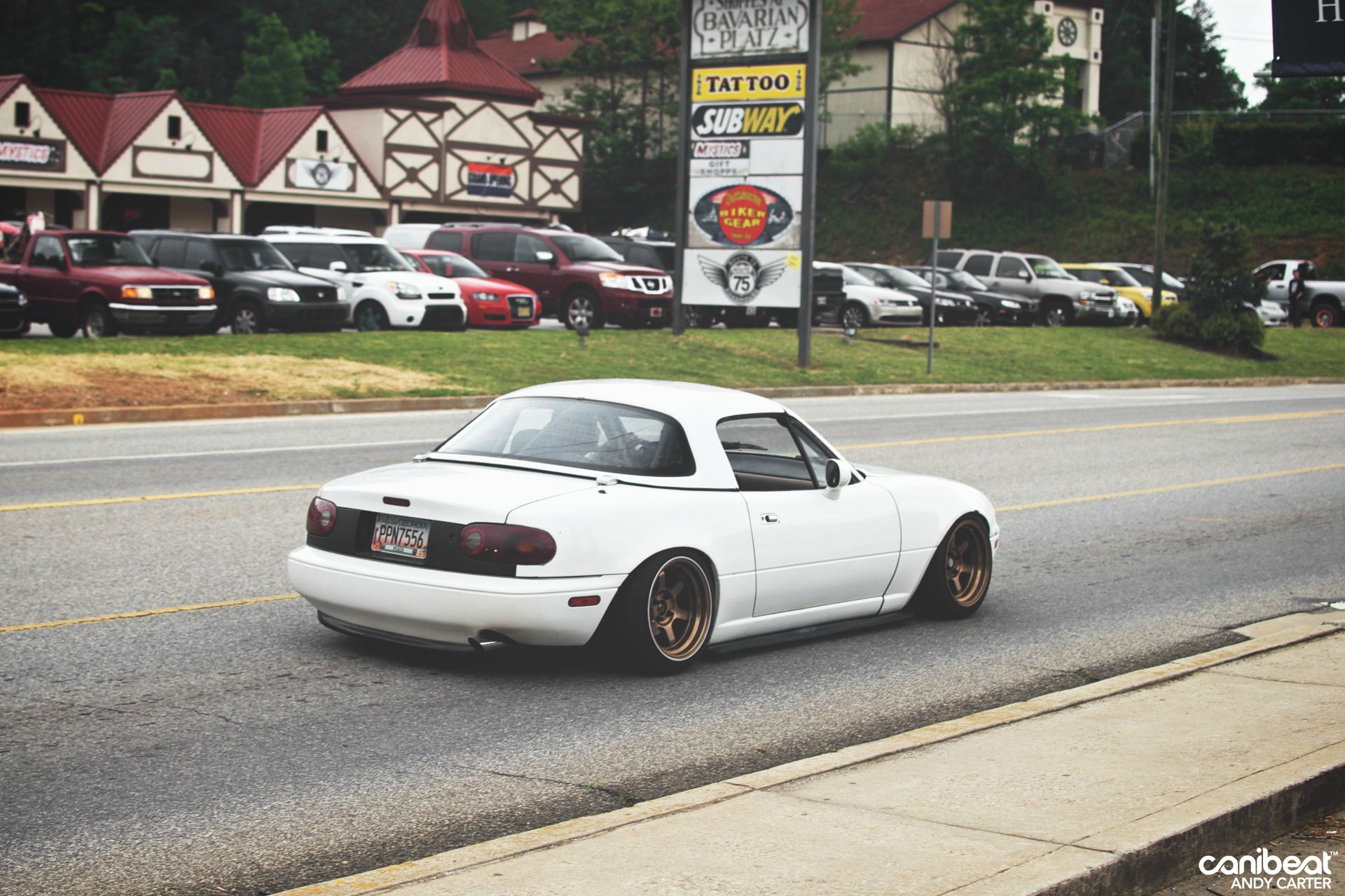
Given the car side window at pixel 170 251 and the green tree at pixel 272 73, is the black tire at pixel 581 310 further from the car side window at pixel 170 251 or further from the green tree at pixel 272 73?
the green tree at pixel 272 73

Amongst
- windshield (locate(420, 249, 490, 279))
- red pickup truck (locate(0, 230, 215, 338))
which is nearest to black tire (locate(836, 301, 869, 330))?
windshield (locate(420, 249, 490, 279))

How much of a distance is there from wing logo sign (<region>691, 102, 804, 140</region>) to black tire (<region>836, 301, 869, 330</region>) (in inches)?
299

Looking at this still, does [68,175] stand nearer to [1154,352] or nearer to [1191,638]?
[1154,352]

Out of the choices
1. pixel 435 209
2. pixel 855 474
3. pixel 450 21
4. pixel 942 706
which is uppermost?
pixel 450 21

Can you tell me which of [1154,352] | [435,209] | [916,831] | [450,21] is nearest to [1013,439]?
[916,831]

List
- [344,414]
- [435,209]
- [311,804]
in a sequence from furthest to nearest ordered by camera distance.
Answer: [435,209] < [344,414] < [311,804]

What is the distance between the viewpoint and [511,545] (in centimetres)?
669

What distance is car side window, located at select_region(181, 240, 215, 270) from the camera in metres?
26.6

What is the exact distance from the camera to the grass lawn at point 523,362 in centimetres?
2041

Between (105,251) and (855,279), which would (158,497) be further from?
(855,279)

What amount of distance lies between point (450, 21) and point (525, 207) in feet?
28.6

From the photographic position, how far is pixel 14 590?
27.5ft

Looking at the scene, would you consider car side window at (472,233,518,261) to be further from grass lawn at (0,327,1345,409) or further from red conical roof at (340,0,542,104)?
red conical roof at (340,0,542,104)

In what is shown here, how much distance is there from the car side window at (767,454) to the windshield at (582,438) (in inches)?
17.0
